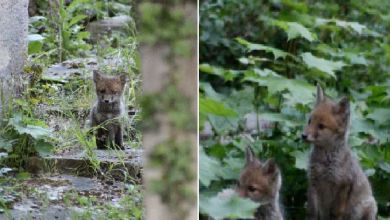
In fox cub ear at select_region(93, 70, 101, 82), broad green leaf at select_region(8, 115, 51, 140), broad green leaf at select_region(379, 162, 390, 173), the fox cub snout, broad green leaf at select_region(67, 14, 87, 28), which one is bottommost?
broad green leaf at select_region(379, 162, 390, 173)

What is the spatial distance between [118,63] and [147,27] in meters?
1.89

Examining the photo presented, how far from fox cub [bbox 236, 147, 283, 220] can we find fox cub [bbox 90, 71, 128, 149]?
39.2 inches

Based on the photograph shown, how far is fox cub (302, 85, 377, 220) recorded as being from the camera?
120 inches

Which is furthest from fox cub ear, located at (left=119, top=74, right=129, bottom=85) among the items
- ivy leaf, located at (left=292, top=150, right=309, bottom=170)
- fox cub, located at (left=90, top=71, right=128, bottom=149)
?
ivy leaf, located at (left=292, top=150, right=309, bottom=170)

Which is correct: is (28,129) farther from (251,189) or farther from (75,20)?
(251,189)

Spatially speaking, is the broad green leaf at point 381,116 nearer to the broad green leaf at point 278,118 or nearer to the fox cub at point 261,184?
the broad green leaf at point 278,118

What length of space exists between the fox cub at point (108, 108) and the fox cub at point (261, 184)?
1.00 meters

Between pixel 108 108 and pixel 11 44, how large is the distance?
478mm

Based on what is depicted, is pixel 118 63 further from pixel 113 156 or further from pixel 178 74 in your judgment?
pixel 178 74

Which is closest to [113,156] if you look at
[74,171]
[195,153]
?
[74,171]

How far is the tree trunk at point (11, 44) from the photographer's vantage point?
11.7ft

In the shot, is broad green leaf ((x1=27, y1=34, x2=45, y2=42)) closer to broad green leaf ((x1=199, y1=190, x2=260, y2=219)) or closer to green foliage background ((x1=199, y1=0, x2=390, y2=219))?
green foliage background ((x1=199, y1=0, x2=390, y2=219))

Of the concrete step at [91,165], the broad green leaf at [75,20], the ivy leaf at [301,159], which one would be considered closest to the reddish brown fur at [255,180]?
the ivy leaf at [301,159]

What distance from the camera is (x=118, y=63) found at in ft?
13.0
